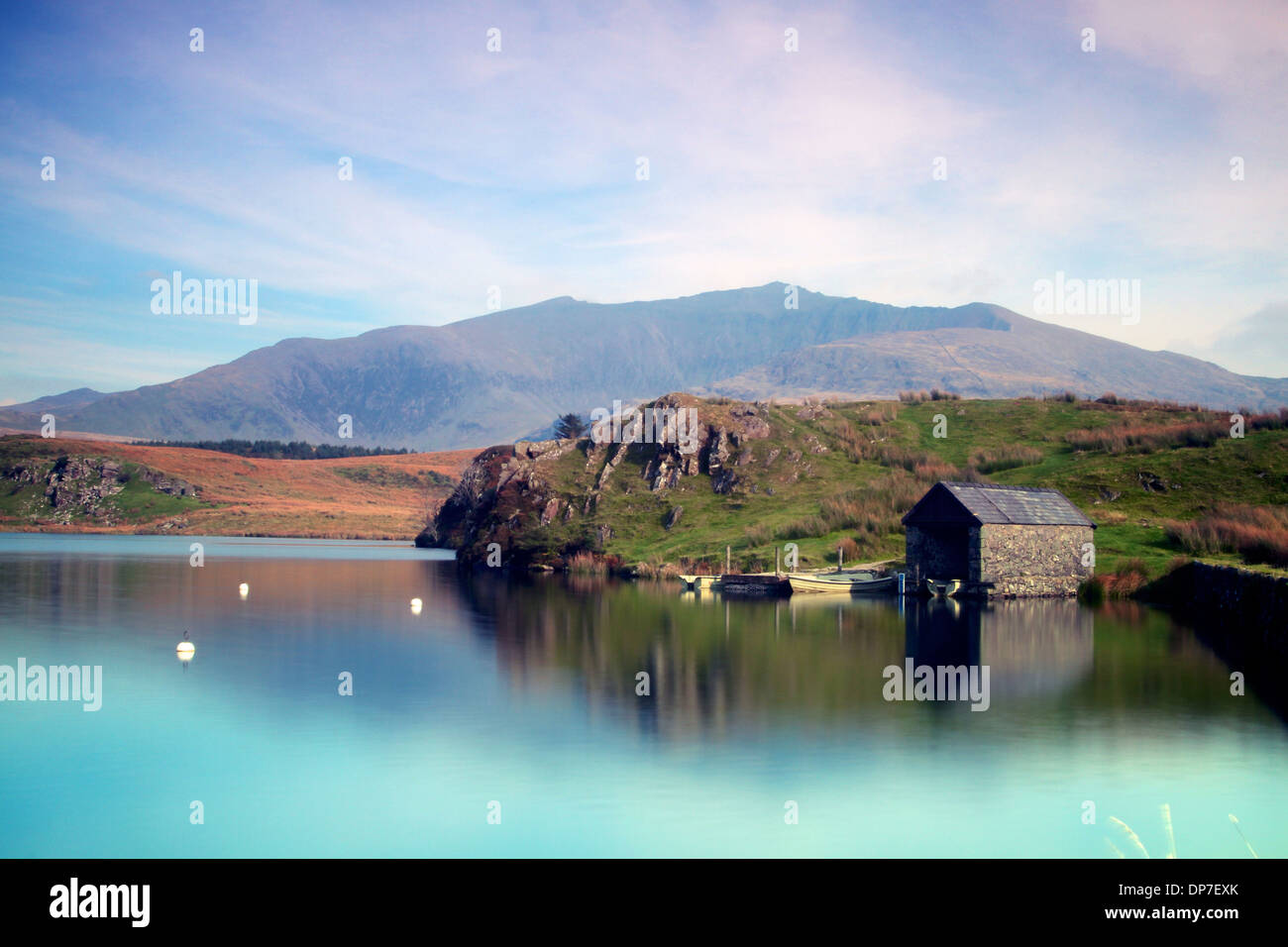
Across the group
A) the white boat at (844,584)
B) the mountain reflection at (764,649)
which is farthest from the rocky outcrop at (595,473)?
the mountain reflection at (764,649)

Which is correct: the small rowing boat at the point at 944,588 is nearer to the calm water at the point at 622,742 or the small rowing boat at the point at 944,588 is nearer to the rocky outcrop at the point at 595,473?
the calm water at the point at 622,742

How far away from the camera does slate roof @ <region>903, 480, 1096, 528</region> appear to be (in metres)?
48.3

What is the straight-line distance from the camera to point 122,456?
118 metres

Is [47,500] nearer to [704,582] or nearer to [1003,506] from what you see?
[704,582]

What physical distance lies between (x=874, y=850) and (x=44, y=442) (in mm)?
128563

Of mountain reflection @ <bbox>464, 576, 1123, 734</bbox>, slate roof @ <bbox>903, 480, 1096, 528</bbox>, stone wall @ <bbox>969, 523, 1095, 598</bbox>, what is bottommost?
mountain reflection @ <bbox>464, 576, 1123, 734</bbox>

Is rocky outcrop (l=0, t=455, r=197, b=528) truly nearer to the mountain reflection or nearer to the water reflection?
the mountain reflection

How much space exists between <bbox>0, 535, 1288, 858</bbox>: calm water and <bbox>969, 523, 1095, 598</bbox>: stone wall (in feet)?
30.2

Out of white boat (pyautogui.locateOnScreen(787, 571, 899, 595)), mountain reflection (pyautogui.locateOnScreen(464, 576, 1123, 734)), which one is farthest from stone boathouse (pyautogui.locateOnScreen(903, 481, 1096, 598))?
white boat (pyautogui.locateOnScreen(787, 571, 899, 595))

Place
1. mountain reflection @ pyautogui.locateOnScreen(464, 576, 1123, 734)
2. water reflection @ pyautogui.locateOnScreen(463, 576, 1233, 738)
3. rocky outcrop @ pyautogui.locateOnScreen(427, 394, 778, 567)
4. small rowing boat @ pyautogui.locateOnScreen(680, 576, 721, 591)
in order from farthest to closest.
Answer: rocky outcrop @ pyautogui.locateOnScreen(427, 394, 778, 567), small rowing boat @ pyautogui.locateOnScreen(680, 576, 721, 591), mountain reflection @ pyautogui.locateOnScreen(464, 576, 1123, 734), water reflection @ pyautogui.locateOnScreen(463, 576, 1233, 738)

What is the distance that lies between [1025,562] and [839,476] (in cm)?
2784

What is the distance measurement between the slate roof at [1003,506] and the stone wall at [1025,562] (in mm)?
389

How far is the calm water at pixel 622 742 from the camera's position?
47.9ft
